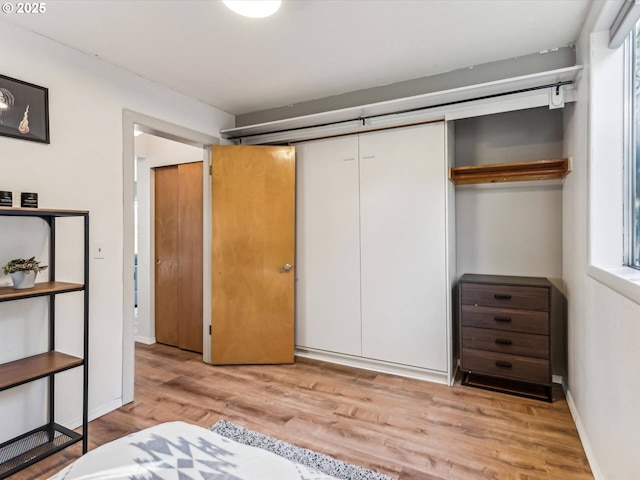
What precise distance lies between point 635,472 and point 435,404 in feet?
4.45

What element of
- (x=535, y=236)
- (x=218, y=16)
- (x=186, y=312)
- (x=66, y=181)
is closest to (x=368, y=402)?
(x=535, y=236)

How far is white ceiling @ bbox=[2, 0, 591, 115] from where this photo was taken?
6.23 feet

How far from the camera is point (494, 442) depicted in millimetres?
A: 2018

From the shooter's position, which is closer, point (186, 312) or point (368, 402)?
point (368, 402)

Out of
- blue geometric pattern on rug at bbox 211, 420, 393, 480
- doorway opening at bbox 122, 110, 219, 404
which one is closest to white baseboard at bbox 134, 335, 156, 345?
doorway opening at bbox 122, 110, 219, 404

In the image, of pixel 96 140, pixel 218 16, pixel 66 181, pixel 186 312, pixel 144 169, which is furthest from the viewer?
pixel 144 169

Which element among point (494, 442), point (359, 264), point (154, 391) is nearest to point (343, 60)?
point (359, 264)

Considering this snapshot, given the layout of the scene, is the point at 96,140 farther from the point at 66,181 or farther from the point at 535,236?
the point at 535,236

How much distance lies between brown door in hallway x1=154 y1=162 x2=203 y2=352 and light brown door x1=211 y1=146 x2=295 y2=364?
55 centimetres

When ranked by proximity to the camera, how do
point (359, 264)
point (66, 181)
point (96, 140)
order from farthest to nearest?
point (359, 264)
point (96, 140)
point (66, 181)

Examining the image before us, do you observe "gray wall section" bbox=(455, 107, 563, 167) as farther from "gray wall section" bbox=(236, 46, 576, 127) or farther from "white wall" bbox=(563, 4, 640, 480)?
"gray wall section" bbox=(236, 46, 576, 127)

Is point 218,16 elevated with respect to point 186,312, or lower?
elevated

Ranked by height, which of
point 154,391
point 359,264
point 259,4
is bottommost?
point 154,391

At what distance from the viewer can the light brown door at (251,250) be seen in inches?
130
